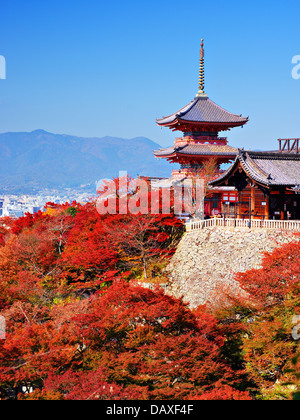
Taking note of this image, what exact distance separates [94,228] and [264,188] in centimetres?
936

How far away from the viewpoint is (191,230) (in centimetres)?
2655

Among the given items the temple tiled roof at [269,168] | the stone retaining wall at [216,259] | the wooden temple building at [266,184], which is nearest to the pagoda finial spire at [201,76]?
the temple tiled roof at [269,168]

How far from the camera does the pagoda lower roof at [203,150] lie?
34.8 m

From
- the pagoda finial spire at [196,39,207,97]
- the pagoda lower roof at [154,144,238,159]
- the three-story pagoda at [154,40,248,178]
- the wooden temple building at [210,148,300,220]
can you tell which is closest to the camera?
the wooden temple building at [210,148,300,220]

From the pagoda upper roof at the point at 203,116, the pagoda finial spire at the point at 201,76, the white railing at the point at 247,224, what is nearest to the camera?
the white railing at the point at 247,224

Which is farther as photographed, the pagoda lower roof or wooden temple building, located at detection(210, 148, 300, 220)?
the pagoda lower roof

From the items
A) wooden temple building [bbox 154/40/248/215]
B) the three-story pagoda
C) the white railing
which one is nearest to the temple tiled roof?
the white railing

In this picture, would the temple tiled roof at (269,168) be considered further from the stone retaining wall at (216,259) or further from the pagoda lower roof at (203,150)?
the pagoda lower roof at (203,150)

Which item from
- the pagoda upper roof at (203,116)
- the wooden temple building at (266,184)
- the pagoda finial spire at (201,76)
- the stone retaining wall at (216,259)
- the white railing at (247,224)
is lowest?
the stone retaining wall at (216,259)

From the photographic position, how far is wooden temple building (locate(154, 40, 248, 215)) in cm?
3506

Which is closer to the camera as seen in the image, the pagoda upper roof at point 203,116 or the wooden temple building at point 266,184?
the wooden temple building at point 266,184

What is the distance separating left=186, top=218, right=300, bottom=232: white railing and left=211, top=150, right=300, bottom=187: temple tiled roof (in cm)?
221

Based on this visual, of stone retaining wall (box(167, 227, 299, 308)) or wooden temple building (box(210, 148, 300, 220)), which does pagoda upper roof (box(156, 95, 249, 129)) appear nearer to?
wooden temple building (box(210, 148, 300, 220))

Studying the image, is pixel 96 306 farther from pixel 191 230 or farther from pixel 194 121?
pixel 194 121
